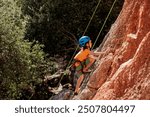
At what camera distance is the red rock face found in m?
7.66

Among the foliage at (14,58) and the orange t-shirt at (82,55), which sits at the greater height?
the orange t-shirt at (82,55)

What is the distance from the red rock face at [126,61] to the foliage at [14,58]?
384 inches

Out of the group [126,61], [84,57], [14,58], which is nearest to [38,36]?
[14,58]

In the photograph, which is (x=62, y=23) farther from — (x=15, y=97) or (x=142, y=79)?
(x=142, y=79)

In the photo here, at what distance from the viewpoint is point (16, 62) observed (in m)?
19.8

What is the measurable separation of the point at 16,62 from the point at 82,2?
19.2ft

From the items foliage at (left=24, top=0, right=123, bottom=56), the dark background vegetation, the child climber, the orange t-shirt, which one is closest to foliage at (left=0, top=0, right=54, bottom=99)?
the dark background vegetation

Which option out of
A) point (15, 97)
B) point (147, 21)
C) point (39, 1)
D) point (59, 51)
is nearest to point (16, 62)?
point (15, 97)

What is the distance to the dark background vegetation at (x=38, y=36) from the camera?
63.6 ft

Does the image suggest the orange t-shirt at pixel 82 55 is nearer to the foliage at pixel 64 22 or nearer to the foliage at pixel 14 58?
the foliage at pixel 14 58

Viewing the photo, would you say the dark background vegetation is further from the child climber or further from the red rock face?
the red rock face

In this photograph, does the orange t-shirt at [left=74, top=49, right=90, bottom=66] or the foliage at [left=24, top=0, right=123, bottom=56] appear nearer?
the orange t-shirt at [left=74, top=49, right=90, bottom=66]

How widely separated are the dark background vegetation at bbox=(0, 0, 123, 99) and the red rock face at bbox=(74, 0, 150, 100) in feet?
32.5

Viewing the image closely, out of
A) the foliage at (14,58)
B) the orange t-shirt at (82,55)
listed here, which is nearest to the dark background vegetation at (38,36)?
the foliage at (14,58)
